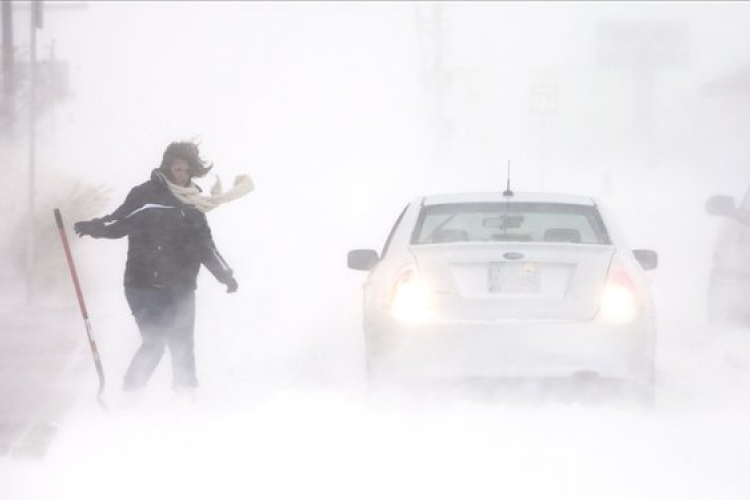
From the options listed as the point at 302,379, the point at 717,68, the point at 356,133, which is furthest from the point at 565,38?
the point at 302,379

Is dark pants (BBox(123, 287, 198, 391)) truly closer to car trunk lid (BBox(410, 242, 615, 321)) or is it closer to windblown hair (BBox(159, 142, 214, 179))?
windblown hair (BBox(159, 142, 214, 179))

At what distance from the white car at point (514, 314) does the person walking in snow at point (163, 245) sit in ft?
4.14

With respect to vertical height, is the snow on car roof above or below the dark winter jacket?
above

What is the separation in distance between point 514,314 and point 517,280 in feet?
0.63

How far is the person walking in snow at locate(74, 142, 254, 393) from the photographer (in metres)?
9.57

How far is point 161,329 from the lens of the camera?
977 cm

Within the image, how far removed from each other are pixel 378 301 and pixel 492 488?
2.15 metres

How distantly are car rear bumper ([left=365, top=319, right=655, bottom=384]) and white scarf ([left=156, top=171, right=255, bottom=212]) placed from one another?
1615 millimetres

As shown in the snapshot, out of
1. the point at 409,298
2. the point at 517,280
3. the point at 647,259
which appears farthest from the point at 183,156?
the point at 647,259

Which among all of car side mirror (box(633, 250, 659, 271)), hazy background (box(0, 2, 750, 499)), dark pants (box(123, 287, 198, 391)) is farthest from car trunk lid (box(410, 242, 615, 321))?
dark pants (box(123, 287, 198, 391))

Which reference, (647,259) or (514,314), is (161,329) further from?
(647,259)

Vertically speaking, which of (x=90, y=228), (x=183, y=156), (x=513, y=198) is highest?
(x=183, y=156)

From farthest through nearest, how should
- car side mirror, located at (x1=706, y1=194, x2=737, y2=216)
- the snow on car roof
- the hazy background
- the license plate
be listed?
1. car side mirror, located at (x1=706, y1=194, x2=737, y2=216)
2. the snow on car roof
3. the license plate
4. the hazy background

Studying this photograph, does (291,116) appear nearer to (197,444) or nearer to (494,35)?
(494,35)
